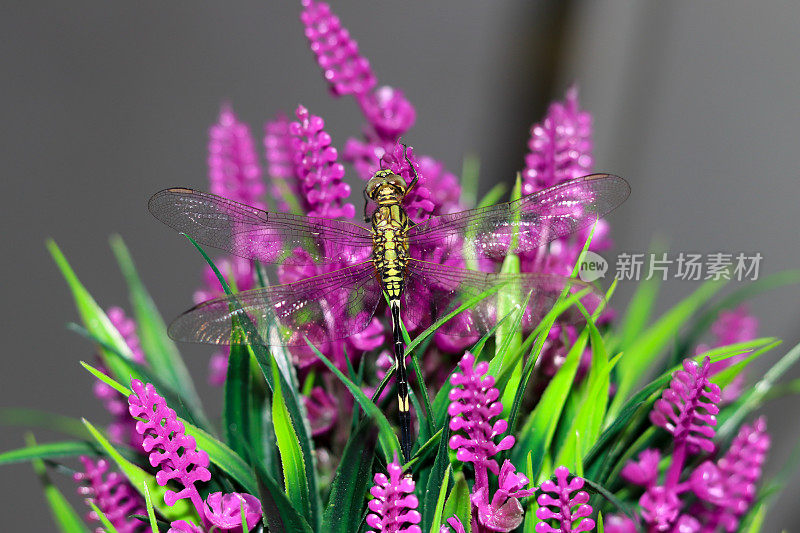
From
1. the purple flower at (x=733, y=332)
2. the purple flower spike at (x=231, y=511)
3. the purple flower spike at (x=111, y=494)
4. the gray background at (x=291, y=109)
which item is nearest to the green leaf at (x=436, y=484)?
the purple flower spike at (x=231, y=511)

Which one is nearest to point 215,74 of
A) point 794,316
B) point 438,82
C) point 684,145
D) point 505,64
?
point 438,82

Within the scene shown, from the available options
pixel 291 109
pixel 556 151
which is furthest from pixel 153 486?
pixel 291 109

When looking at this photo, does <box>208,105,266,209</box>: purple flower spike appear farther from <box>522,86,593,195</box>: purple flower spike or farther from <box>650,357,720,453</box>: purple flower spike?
<box>650,357,720,453</box>: purple flower spike

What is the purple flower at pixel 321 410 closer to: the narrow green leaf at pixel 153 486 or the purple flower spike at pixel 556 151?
the narrow green leaf at pixel 153 486

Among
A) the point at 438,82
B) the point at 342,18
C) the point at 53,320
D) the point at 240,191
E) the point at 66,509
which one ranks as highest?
the point at 342,18

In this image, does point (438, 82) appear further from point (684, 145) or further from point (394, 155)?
point (394, 155)

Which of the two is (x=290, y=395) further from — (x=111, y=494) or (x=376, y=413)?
(x=111, y=494)
